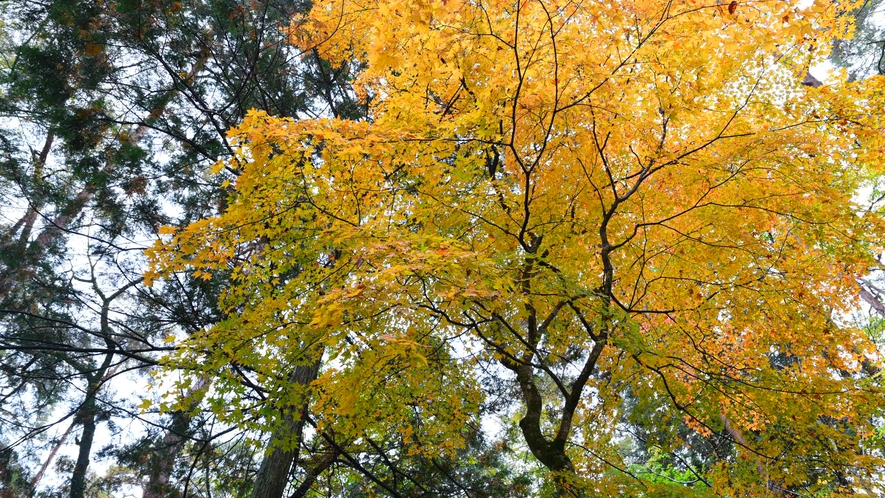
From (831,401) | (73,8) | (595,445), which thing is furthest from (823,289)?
(73,8)

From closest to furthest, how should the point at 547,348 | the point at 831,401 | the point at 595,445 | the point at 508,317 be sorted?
1. the point at 831,401
2. the point at 508,317
3. the point at 595,445
4. the point at 547,348

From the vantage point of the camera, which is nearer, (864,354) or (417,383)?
(417,383)

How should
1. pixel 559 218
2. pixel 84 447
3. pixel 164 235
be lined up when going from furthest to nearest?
pixel 84 447 → pixel 164 235 → pixel 559 218

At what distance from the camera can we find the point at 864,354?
17.6 ft

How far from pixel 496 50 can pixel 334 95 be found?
383 cm

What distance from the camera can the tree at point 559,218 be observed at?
2.76 meters

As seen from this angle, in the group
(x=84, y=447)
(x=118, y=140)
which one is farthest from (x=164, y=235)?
(x=84, y=447)

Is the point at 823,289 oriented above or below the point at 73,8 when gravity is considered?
below

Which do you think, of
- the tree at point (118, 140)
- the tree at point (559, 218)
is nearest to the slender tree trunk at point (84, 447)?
the tree at point (118, 140)

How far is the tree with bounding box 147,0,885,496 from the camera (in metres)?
2.76

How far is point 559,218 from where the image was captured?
159 inches

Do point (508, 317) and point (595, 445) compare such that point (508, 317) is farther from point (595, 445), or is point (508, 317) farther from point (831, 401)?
point (831, 401)

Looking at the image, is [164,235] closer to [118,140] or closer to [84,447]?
[118,140]

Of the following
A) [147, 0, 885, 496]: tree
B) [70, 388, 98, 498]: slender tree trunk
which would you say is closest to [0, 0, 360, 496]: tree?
[70, 388, 98, 498]: slender tree trunk
